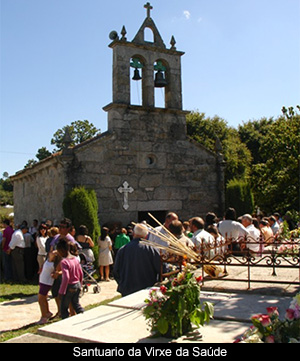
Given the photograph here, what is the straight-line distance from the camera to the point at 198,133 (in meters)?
28.2

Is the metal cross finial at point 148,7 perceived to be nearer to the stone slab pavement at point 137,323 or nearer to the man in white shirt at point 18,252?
the man in white shirt at point 18,252

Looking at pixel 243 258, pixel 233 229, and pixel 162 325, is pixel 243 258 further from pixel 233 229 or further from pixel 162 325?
pixel 162 325

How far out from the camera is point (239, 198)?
46.6ft

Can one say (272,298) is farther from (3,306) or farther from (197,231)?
(3,306)

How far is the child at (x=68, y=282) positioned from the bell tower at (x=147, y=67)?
695 cm

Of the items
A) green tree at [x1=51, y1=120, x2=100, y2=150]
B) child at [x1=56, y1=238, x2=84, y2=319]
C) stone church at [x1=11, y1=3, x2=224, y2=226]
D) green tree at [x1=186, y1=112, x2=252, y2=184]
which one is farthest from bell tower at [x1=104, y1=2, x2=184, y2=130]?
green tree at [x1=51, y1=120, x2=100, y2=150]

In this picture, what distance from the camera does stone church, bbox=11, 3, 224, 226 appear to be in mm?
12398

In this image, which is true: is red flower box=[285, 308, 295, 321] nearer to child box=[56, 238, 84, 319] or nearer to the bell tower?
child box=[56, 238, 84, 319]

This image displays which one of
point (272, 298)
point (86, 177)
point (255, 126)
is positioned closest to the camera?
point (272, 298)

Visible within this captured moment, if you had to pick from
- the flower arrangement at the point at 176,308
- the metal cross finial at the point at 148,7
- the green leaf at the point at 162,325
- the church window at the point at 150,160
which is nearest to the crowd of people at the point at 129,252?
the flower arrangement at the point at 176,308

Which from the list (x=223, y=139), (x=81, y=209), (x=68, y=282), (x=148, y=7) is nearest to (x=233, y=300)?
(x=68, y=282)

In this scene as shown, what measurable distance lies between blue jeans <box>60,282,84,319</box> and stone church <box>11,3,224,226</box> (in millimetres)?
6088

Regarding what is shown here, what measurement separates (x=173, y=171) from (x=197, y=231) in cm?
665
